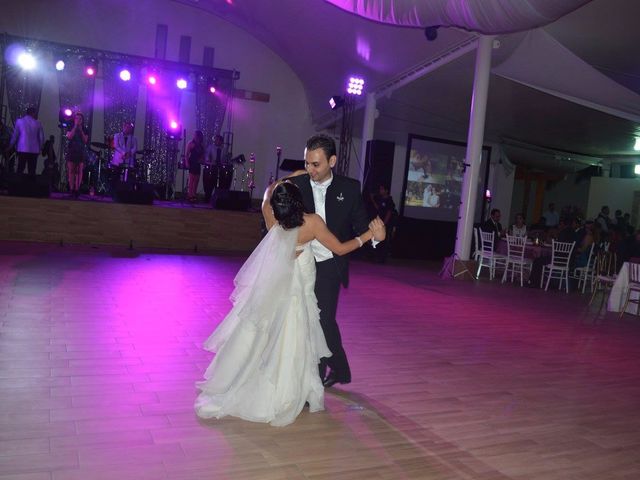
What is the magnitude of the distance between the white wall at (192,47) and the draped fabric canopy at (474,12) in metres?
9.42

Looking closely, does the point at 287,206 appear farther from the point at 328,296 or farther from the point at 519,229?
the point at 519,229

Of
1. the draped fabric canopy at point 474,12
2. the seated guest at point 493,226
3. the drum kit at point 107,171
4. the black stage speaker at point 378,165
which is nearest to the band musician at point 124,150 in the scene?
the drum kit at point 107,171

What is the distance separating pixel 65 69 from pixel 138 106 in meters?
1.61

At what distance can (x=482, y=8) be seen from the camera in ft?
13.9

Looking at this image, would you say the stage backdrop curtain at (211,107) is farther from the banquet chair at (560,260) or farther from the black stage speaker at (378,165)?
the banquet chair at (560,260)

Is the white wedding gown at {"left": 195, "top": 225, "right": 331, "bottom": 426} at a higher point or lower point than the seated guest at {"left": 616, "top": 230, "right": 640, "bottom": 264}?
lower

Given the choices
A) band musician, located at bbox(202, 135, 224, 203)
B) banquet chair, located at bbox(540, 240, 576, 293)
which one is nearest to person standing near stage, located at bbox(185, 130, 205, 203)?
band musician, located at bbox(202, 135, 224, 203)

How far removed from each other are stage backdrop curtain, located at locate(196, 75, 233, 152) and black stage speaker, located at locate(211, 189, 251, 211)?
3.31m

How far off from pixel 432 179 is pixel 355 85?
Answer: 3.79m

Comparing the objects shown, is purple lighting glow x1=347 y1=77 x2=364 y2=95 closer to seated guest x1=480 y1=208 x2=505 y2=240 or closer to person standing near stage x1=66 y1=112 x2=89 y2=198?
seated guest x1=480 y1=208 x2=505 y2=240

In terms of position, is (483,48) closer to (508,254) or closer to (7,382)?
(508,254)

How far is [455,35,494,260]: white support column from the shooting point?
909 cm

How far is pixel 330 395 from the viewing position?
3.49 metres

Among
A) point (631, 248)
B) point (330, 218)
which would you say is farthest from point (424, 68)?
point (330, 218)
